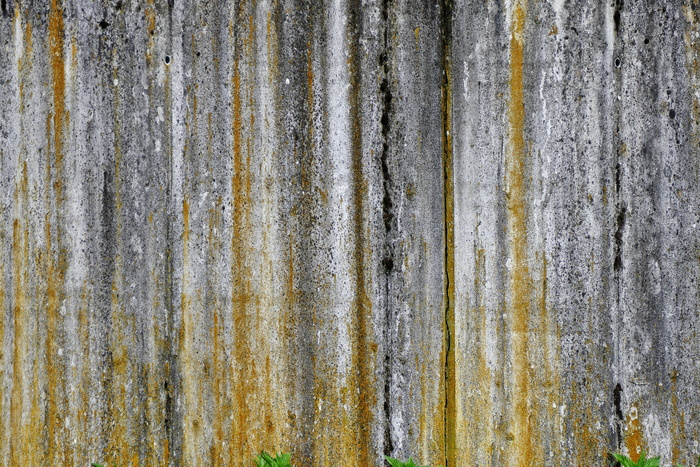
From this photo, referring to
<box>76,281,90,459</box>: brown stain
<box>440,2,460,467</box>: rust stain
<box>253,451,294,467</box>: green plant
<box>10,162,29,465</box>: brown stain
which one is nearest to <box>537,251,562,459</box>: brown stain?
<box>440,2,460,467</box>: rust stain

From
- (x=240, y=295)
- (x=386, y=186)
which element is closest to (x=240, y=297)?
(x=240, y=295)

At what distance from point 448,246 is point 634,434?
1.03m

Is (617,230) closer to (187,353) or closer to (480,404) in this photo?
(480,404)

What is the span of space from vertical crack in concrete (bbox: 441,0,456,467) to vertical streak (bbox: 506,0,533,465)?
0.23m

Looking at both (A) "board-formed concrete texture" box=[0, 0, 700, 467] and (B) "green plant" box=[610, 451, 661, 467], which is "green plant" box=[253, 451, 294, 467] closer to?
(A) "board-formed concrete texture" box=[0, 0, 700, 467]

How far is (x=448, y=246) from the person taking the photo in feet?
6.49

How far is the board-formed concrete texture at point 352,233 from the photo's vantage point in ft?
6.39

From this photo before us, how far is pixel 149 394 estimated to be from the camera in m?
1.99

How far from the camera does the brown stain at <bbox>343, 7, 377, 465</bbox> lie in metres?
1.98

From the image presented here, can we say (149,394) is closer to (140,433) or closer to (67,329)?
(140,433)

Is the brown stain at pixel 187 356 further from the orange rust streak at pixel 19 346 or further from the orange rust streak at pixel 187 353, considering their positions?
the orange rust streak at pixel 19 346

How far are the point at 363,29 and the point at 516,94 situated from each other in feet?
2.18

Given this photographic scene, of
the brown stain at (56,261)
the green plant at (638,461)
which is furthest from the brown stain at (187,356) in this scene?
the green plant at (638,461)

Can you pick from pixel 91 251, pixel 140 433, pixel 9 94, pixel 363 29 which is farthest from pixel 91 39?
pixel 140 433
